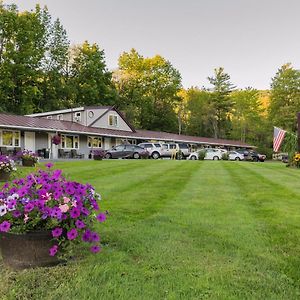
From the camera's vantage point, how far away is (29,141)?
99.2ft

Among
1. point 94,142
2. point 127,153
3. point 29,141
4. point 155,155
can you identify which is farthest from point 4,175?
point 94,142

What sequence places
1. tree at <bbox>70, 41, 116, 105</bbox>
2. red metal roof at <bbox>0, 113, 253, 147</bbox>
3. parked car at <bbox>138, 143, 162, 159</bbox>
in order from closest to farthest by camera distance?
1. red metal roof at <bbox>0, 113, 253, 147</bbox>
2. parked car at <bbox>138, 143, 162, 159</bbox>
3. tree at <bbox>70, 41, 116, 105</bbox>

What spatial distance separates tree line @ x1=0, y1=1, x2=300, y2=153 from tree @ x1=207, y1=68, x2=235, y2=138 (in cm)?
19

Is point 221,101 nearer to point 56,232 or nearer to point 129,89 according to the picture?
point 129,89

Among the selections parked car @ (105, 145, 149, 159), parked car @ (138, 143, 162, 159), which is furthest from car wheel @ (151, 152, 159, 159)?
parked car @ (105, 145, 149, 159)

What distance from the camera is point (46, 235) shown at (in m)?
3.67

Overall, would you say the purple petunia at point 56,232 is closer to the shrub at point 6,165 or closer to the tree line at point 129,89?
the shrub at point 6,165

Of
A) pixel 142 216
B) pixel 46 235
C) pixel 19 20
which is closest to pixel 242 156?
pixel 19 20

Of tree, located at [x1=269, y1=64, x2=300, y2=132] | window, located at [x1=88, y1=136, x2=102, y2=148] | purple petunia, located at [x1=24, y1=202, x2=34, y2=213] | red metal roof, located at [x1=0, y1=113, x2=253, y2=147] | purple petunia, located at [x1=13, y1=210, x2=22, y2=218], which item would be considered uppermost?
tree, located at [x1=269, y1=64, x2=300, y2=132]

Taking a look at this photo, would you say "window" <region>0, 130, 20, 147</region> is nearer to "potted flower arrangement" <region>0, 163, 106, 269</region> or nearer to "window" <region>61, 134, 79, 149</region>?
"window" <region>61, 134, 79, 149</region>

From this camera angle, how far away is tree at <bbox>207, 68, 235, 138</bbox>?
235ft

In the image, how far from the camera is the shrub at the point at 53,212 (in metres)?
3.58

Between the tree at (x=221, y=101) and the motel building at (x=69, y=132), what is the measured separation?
24.9 meters

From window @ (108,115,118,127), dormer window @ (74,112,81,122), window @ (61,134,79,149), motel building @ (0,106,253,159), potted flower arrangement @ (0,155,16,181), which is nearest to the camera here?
potted flower arrangement @ (0,155,16,181)
